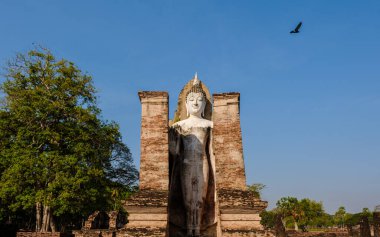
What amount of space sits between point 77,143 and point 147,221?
1467 cm

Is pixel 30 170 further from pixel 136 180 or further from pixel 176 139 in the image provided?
pixel 176 139

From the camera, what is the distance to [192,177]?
6.75m

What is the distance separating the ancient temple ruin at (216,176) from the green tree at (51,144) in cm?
1263

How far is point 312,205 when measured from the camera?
54.5 metres

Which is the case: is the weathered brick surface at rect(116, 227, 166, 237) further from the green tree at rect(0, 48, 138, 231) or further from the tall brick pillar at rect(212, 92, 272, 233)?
the green tree at rect(0, 48, 138, 231)

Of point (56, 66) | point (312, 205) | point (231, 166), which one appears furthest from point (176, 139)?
point (312, 205)

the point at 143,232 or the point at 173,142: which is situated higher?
the point at 173,142

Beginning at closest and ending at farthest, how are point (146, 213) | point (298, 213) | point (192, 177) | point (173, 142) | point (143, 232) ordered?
point (143, 232) → point (146, 213) → point (192, 177) → point (173, 142) → point (298, 213)

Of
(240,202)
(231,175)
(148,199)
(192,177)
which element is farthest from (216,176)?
(148,199)

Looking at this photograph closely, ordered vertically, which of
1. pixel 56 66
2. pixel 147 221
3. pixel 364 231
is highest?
pixel 56 66

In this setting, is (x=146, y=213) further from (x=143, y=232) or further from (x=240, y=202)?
(x=240, y=202)

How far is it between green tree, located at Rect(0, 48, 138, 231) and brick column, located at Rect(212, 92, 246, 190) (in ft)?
42.7

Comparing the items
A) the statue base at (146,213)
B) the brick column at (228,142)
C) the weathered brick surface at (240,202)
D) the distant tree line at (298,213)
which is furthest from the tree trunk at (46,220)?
the distant tree line at (298,213)

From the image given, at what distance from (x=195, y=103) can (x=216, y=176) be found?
1.57 m
